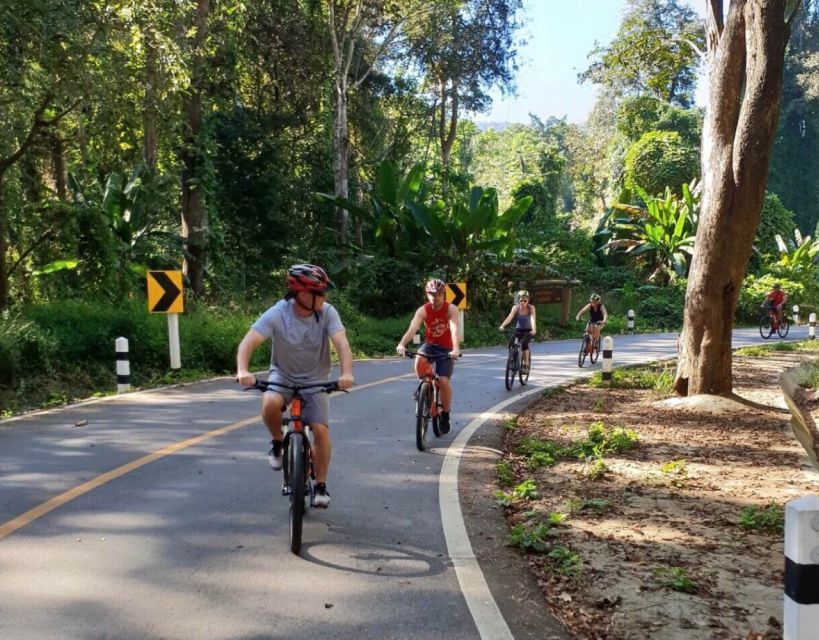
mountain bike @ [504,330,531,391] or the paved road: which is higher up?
mountain bike @ [504,330,531,391]

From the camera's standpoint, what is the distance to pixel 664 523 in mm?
5457

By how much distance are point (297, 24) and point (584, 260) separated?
17.0m

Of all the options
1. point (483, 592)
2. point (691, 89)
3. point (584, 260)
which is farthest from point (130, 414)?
point (691, 89)

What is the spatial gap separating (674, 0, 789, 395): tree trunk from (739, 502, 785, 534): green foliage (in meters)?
5.13

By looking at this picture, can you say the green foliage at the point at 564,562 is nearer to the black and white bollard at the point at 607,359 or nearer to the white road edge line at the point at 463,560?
the white road edge line at the point at 463,560

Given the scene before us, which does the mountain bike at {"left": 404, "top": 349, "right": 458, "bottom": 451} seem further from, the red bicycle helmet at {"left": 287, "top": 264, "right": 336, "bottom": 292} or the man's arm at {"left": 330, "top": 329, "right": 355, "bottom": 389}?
the red bicycle helmet at {"left": 287, "top": 264, "right": 336, "bottom": 292}

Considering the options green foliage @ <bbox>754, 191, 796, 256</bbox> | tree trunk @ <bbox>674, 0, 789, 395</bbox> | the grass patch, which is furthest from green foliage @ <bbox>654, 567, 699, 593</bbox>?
green foliage @ <bbox>754, 191, 796, 256</bbox>

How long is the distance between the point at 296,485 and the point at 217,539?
0.70 metres

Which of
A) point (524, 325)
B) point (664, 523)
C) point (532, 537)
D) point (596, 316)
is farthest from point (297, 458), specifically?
point (596, 316)

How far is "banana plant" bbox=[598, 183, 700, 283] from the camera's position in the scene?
3152 cm

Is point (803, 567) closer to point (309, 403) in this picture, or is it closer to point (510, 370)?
point (309, 403)

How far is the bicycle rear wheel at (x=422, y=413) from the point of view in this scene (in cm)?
787

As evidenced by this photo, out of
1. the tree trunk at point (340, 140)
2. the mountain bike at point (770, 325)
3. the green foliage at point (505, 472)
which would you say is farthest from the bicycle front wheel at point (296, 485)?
the mountain bike at point (770, 325)

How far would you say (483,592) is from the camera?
167 inches
